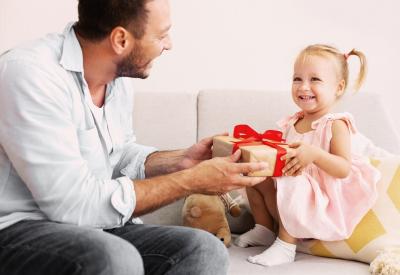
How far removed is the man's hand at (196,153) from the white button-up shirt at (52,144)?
14.0 inches

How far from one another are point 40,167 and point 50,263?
0.22 metres

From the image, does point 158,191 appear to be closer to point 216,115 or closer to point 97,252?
point 97,252

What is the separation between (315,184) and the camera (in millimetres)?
1725

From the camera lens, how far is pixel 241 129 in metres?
1.66

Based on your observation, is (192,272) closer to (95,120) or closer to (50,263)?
(50,263)

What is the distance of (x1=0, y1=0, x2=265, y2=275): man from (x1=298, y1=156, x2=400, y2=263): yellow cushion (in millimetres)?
429

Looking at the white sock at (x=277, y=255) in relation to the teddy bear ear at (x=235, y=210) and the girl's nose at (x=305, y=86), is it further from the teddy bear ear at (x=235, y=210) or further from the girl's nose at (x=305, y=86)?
the girl's nose at (x=305, y=86)

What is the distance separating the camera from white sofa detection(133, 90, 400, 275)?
201cm

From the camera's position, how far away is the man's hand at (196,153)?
1729mm

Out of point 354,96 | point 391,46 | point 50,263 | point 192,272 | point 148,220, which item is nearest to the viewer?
point 50,263

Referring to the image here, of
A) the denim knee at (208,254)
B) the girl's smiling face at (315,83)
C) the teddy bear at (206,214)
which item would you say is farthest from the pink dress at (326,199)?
the denim knee at (208,254)

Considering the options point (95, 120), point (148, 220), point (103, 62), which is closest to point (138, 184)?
point (95, 120)

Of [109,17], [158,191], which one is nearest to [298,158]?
[158,191]

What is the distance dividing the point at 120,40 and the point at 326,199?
0.81 meters
